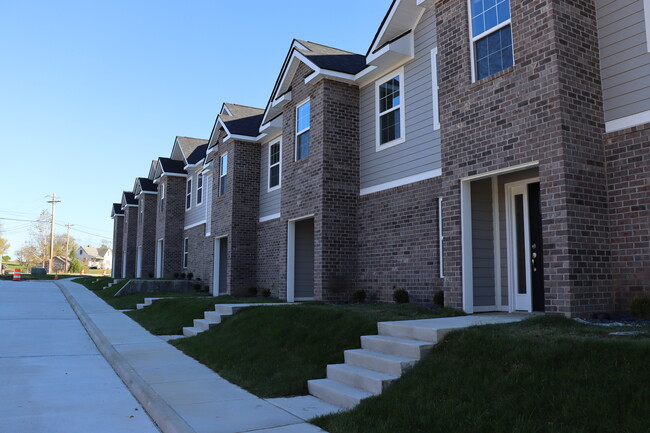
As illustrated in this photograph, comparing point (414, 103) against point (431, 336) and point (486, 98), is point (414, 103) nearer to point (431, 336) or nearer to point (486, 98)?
point (486, 98)

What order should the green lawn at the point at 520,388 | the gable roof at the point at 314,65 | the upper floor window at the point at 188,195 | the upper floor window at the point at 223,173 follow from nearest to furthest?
the green lawn at the point at 520,388
the gable roof at the point at 314,65
the upper floor window at the point at 223,173
the upper floor window at the point at 188,195

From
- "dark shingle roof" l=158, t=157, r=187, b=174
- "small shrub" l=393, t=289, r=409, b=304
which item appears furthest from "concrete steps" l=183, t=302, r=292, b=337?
"dark shingle roof" l=158, t=157, r=187, b=174

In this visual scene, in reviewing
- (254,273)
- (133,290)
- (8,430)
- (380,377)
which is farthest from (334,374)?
(133,290)

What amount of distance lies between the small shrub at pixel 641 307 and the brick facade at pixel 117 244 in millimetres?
39604

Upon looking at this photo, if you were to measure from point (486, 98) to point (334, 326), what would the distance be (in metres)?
4.48

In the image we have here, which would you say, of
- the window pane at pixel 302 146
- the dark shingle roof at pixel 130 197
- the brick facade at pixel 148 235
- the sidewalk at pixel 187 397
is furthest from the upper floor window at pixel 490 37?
the dark shingle roof at pixel 130 197

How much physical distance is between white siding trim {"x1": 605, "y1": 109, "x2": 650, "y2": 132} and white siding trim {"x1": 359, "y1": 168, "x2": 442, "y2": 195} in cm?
350

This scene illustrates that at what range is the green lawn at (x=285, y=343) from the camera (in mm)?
6953

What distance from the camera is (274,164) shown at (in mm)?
17750

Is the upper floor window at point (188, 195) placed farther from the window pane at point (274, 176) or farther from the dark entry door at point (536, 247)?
the dark entry door at point (536, 247)

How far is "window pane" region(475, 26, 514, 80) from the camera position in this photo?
322 inches

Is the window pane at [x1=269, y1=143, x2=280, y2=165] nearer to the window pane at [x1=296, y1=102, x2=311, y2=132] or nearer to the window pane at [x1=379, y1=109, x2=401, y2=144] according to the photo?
the window pane at [x1=296, y1=102, x2=311, y2=132]

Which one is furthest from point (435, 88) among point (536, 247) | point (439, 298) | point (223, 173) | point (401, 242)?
point (223, 173)

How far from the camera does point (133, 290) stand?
22.4 m
